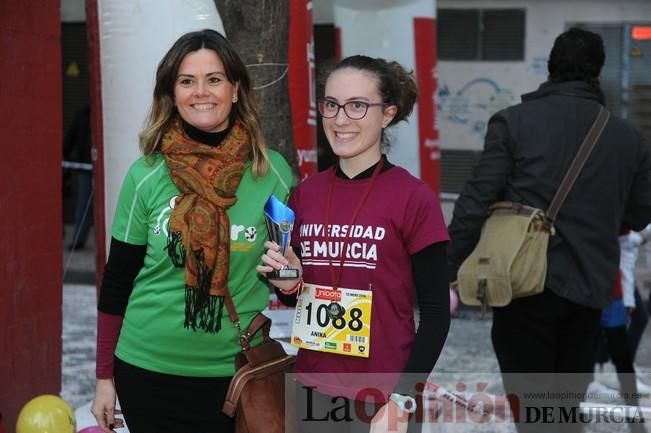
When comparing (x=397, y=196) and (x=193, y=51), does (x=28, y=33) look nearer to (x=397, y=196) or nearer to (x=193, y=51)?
(x=193, y=51)

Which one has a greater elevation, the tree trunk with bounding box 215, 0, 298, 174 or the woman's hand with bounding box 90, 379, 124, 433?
the tree trunk with bounding box 215, 0, 298, 174

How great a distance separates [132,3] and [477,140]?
25.7ft

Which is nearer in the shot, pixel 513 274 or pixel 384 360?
pixel 384 360

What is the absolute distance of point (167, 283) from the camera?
2992mm

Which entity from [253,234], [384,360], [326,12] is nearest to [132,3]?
[253,234]

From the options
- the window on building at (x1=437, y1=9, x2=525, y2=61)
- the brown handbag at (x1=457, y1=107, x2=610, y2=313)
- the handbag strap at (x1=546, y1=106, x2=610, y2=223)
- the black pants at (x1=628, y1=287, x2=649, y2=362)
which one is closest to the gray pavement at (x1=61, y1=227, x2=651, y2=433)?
the black pants at (x1=628, y1=287, x2=649, y2=362)

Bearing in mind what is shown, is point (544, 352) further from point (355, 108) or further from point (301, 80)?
point (355, 108)

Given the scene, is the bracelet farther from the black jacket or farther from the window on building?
the window on building

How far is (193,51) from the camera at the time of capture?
302 centimetres

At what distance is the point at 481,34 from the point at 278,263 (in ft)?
31.2

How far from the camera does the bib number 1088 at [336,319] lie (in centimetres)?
284

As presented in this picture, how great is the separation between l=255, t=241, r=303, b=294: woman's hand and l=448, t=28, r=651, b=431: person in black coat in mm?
1575

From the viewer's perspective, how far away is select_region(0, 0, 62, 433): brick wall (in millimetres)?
4590

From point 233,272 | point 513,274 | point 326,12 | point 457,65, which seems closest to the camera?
point 233,272
